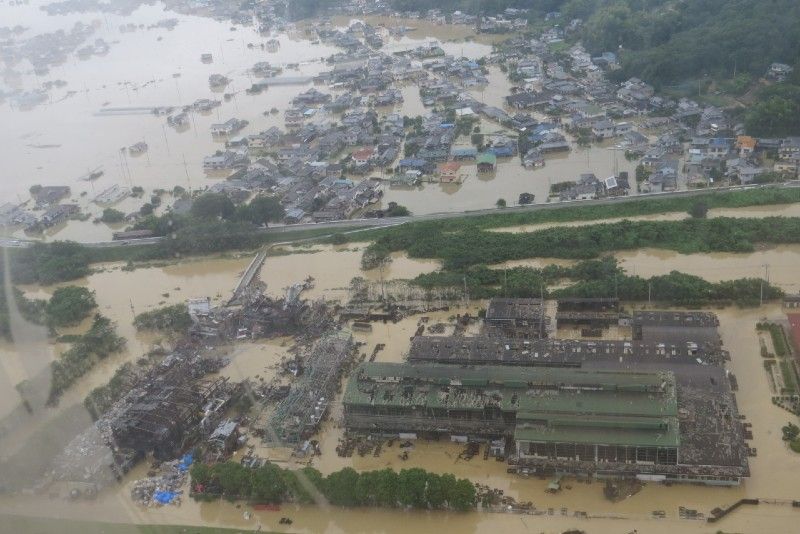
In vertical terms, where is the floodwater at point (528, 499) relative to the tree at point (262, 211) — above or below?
below

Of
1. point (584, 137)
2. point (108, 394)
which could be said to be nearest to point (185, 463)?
point (108, 394)

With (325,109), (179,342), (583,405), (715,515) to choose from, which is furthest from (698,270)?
(325,109)

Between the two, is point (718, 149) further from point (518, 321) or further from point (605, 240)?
point (518, 321)

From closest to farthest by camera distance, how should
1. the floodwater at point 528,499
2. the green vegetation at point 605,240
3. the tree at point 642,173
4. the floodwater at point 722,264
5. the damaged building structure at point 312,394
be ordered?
the floodwater at point 528,499
the damaged building structure at point 312,394
the floodwater at point 722,264
the green vegetation at point 605,240
the tree at point 642,173

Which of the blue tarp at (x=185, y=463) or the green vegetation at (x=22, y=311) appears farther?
the green vegetation at (x=22, y=311)

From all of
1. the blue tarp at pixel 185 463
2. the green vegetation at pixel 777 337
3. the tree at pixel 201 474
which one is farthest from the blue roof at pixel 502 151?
the tree at pixel 201 474

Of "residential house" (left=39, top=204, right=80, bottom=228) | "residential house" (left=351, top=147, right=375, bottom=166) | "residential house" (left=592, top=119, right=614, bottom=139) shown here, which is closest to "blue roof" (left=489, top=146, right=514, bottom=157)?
"residential house" (left=592, top=119, right=614, bottom=139)

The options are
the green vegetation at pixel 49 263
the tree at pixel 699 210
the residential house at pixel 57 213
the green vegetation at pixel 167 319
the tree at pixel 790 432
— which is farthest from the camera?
the residential house at pixel 57 213

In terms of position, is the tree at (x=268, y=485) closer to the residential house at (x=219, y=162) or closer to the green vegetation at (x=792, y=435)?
the green vegetation at (x=792, y=435)
